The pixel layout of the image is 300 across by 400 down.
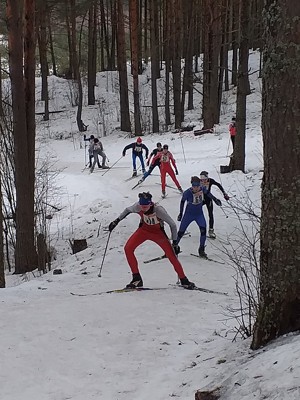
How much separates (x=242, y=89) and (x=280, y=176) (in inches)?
536

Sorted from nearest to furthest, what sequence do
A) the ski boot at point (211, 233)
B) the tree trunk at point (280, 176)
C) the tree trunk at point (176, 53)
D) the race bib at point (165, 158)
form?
1. the tree trunk at point (280, 176)
2. the ski boot at point (211, 233)
3. the race bib at point (165, 158)
4. the tree trunk at point (176, 53)

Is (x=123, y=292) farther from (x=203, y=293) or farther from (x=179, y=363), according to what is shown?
(x=179, y=363)

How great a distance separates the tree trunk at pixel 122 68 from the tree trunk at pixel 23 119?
715 inches

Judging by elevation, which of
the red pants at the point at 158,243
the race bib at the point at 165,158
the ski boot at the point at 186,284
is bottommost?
the ski boot at the point at 186,284

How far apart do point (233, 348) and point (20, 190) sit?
27.4ft

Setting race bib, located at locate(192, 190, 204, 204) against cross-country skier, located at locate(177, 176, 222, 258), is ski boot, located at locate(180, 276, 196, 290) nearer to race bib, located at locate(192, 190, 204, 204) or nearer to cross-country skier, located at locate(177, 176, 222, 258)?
cross-country skier, located at locate(177, 176, 222, 258)

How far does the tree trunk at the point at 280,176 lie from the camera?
3.62 metres

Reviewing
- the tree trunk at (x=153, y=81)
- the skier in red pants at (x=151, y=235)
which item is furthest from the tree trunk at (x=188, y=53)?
the skier in red pants at (x=151, y=235)

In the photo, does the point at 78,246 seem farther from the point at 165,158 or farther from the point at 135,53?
the point at 135,53

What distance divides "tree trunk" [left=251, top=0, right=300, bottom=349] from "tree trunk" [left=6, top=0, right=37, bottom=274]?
329 inches

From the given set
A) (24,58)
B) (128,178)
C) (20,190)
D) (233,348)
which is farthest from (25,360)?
(128,178)

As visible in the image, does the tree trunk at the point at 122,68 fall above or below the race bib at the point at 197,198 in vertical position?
above

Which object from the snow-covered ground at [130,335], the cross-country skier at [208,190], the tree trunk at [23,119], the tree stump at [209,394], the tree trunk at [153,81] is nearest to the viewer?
the tree stump at [209,394]

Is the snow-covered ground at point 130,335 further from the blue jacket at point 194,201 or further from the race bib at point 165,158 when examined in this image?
the race bib at point 165,158
